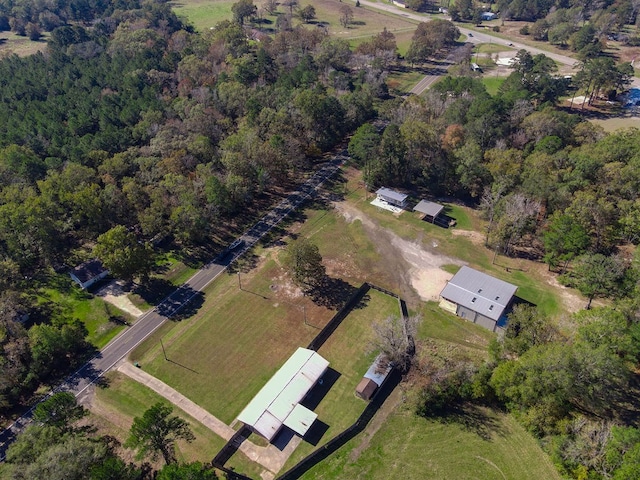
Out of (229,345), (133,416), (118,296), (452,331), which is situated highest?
(118,296)

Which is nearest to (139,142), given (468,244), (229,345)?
(229,345)

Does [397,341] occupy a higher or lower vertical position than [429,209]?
higher

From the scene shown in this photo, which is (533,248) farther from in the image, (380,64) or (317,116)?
(380,64)

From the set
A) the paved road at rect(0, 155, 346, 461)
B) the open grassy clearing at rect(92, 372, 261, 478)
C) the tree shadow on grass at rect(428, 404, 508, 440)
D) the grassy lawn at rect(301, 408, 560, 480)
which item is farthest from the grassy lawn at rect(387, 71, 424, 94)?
the open grassy clearing at rect(92, 372, 261, 478)

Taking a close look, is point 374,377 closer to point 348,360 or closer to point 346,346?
point 348,360

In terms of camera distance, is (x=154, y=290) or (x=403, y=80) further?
(x=403, y=80)

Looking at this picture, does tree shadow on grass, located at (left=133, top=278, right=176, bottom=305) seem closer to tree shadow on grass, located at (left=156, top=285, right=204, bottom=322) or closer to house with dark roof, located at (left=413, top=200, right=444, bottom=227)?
tree shadow on grass, located at (left=156, top=285, right=204, bottom=322)

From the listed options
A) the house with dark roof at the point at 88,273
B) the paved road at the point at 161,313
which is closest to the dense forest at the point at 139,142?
the paved road at the point at 161,313

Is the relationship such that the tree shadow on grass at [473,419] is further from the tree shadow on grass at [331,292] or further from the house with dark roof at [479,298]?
the tree shadow on grass at [331,292]
